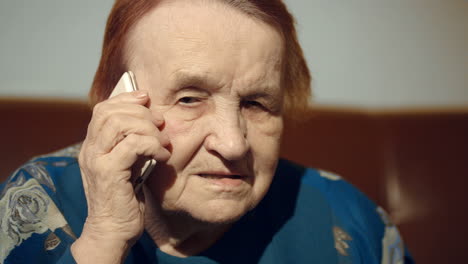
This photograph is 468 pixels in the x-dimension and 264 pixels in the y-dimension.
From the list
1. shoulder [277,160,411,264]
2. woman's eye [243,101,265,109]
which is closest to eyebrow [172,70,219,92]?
woman's eye [243,101,265,109]

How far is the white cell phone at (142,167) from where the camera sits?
0.82 meters

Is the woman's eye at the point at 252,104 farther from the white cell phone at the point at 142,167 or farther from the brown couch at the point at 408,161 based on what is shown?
the brown couch at the point at 408,161

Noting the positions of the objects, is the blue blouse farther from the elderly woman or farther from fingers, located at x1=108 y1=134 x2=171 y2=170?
fingers, located at x1=108 y1=134 x2=171 y2=170

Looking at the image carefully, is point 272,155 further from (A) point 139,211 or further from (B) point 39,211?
(B) point 39,211

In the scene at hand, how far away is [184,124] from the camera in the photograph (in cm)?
86

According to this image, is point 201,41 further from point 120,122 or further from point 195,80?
point 120,122

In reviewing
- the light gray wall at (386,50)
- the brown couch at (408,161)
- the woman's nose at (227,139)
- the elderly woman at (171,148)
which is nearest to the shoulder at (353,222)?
the elderly woman at (171,148)

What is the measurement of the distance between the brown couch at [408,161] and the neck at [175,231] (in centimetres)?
72

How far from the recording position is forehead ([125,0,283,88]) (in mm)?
824

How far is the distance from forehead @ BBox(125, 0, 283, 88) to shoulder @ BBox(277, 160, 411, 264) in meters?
0.53

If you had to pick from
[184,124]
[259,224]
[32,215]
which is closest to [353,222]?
[259,224]

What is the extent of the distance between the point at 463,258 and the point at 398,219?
27 centimetres

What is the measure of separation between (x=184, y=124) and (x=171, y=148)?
0.06 meters

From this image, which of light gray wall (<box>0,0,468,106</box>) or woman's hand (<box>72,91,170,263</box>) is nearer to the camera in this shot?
woman's hand (<box>72,91,170,263</box>)
